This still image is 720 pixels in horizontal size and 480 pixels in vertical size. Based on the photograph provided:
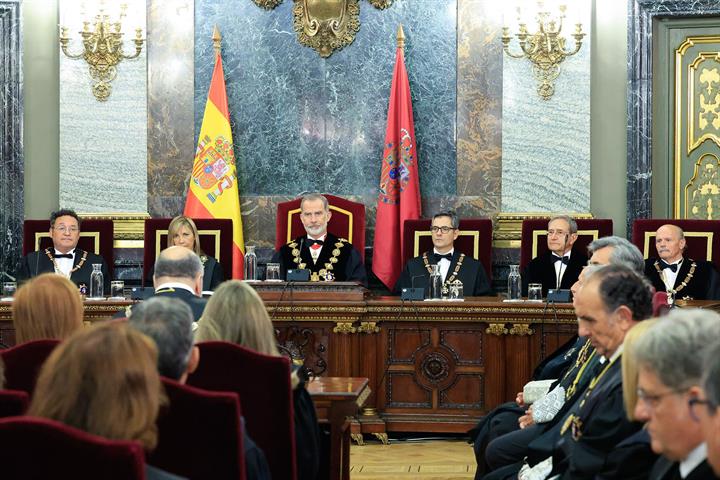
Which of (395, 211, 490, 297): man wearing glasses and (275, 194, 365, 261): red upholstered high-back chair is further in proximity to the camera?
(275, 194, 365, 261): red upholstered high-back chair

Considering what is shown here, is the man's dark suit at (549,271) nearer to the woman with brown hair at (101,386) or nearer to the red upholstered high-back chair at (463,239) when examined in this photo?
the red upholstered high-back chair at (463,239)

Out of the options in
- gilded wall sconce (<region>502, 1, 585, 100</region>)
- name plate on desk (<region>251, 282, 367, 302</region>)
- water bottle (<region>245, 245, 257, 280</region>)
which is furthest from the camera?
gilded wall sconce (<region>502, 1, 585, 100</region>)

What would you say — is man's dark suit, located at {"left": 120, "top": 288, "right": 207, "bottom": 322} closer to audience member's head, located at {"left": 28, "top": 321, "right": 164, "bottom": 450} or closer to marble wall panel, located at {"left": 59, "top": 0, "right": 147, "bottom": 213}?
audience member's head, located at {"left": 28, "top": 321, "right": 164, "bottom": 450}

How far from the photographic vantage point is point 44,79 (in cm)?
962

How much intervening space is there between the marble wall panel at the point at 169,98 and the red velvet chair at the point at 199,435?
6763 mm

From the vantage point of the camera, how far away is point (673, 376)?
2.49m

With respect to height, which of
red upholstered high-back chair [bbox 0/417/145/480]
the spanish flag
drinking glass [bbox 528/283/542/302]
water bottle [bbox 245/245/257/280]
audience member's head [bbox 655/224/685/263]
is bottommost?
red upholstered high-back chair [bbox 0/417/145/480]

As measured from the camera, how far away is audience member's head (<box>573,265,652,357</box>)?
376cm

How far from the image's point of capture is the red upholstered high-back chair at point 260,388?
3.61 metres

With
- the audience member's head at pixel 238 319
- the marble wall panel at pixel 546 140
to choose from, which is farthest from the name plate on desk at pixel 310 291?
the audience member's head at pixel 238 319

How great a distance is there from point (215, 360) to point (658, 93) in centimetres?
670

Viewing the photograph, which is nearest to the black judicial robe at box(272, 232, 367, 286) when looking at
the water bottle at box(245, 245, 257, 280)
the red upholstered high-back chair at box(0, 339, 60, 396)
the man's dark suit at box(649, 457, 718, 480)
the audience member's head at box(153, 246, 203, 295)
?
the water bottle at box(245, 245, 257, 280)

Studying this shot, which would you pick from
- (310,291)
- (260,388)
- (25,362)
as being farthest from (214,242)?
(25,362)

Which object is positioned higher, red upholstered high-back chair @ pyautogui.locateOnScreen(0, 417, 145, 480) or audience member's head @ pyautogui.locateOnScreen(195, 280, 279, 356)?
audience member's head @ pyautogui.locateOnScreen(195, 280, 279, 356)
